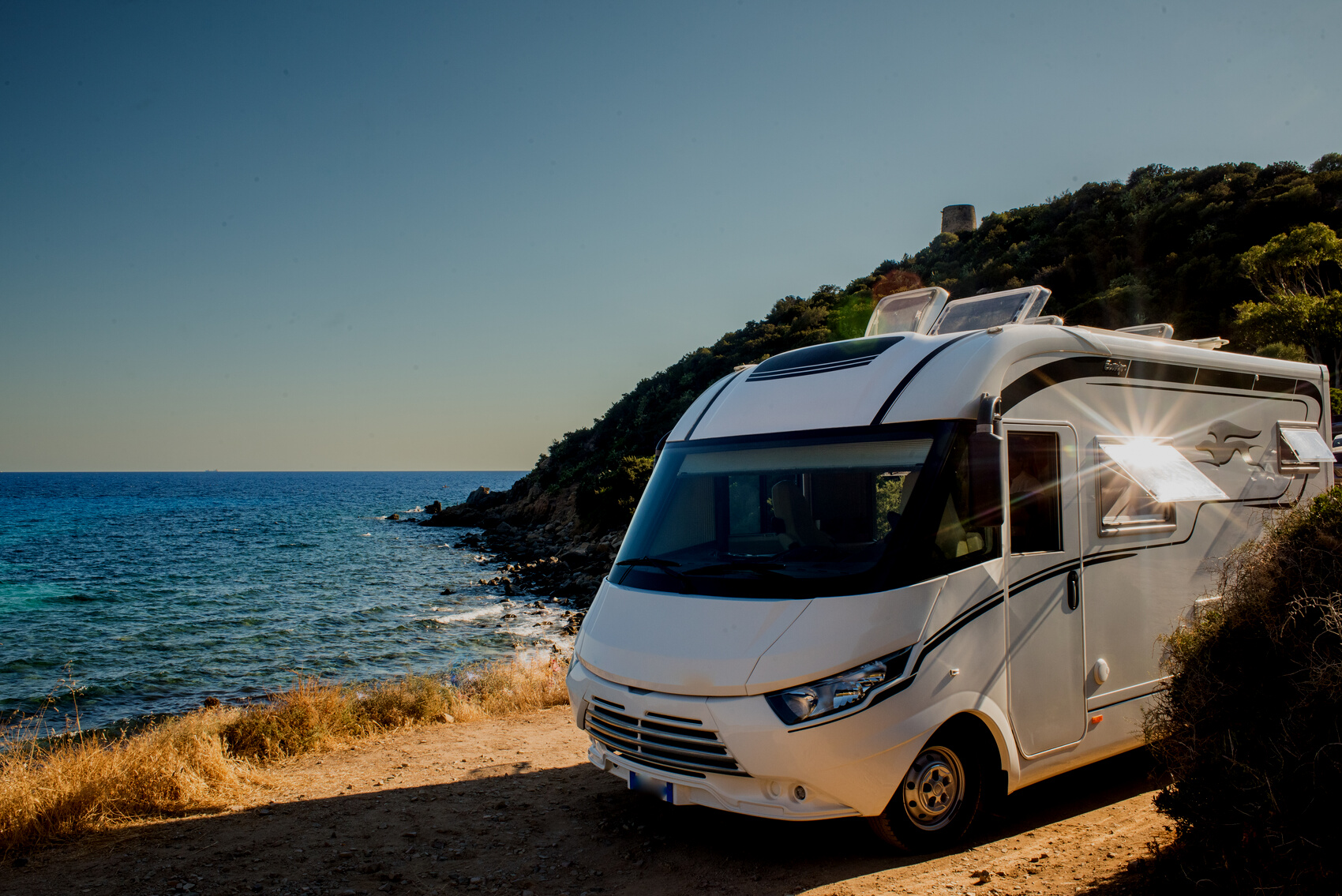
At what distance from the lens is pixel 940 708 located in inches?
171

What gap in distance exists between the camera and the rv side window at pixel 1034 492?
5027 millimetres

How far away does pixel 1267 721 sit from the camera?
3316mm

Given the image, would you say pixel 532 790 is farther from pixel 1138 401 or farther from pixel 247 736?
pixel 1138 401

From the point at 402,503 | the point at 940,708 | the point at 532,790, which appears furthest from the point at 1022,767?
the point at 402,503

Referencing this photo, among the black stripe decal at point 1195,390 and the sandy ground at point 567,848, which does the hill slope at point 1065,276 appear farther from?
the sandy ground at point 567,848

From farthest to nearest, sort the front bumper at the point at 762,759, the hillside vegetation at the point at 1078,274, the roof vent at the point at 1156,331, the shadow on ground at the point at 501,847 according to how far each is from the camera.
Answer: the hillside vegetation at the point at 1078,274
the roof vent at the point at 1156,331
the shadow on ground at the point at 501,847
the front bumper at the point at 762,759

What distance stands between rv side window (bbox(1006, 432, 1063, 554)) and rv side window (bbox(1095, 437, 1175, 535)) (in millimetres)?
463

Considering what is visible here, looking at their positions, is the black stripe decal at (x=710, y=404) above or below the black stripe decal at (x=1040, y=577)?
above

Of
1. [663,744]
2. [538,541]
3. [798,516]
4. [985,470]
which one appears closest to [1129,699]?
[985,470]

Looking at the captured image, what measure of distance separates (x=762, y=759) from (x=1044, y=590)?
7.21 feet

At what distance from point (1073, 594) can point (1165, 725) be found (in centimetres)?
139

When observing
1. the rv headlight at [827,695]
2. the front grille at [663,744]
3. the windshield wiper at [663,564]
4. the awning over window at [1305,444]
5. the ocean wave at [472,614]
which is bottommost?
the ocean wave at [472,614]

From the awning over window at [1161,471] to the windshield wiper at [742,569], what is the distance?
2.62m

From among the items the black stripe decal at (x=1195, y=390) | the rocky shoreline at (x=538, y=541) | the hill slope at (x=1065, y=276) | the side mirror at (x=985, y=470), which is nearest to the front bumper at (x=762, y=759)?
the side mirror at (x=985, y=470)
